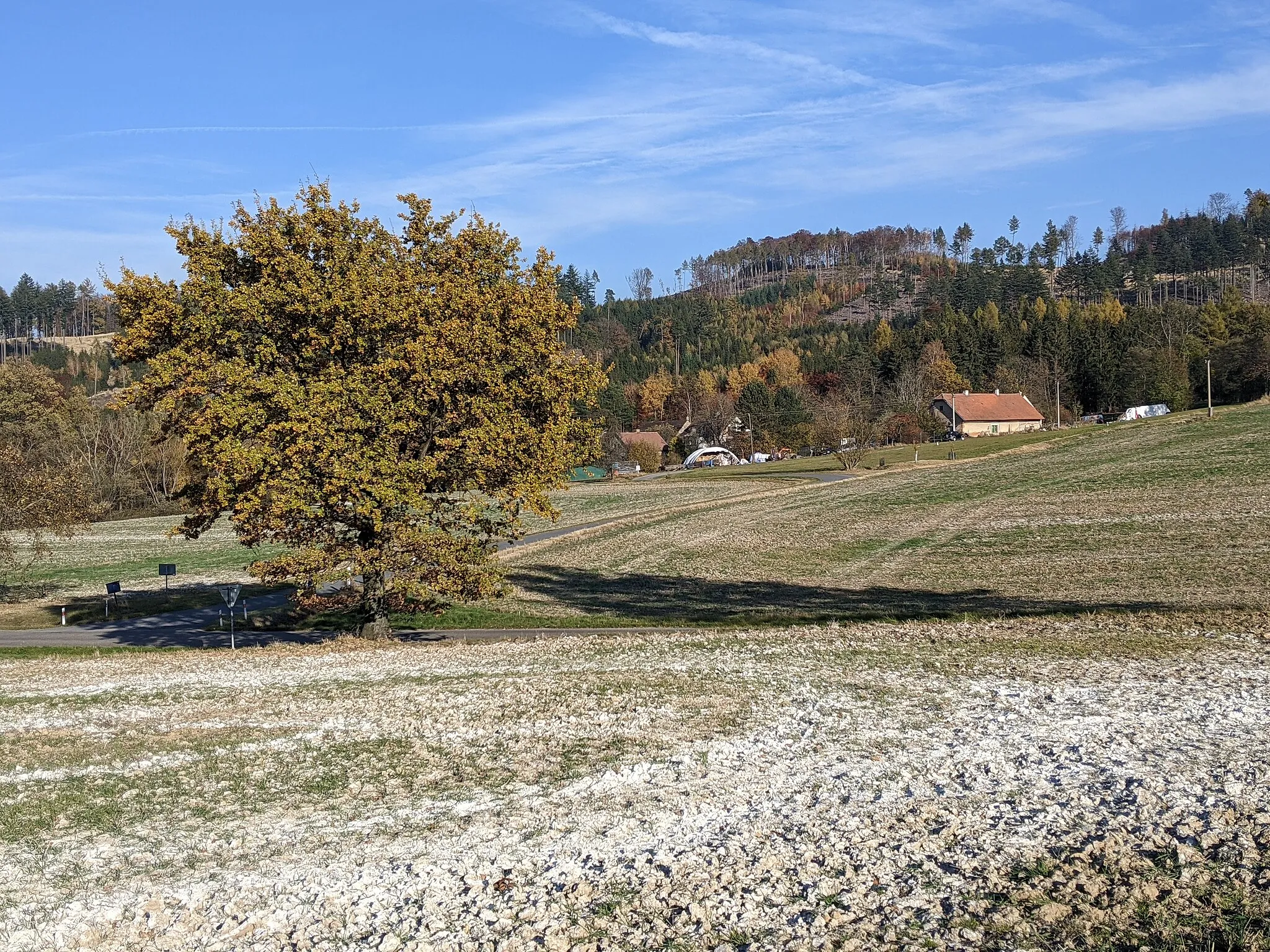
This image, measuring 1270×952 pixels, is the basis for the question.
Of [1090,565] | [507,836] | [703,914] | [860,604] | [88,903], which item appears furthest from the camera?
[1090,565]

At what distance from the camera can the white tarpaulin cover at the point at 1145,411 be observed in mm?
120062

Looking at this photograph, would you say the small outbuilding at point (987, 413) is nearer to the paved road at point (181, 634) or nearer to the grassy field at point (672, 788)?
the paved road at point (181, 634)

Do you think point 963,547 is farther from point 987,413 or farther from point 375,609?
point 987,413

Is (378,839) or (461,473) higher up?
(461,473)

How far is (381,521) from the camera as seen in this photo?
82.3 feet

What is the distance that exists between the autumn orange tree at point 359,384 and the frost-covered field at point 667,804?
20.6 ft

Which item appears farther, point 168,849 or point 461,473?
point 461,473

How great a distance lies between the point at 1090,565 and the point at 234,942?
1232 inches

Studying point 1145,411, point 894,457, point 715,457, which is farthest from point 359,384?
point 1145,411

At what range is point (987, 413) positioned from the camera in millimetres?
136750

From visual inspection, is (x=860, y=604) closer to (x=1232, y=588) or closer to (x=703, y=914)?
(x=1232, y=588)

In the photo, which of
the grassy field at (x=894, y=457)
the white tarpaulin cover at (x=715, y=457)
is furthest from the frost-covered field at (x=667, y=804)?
the white tarpaulin cover at (x=715, y=457)

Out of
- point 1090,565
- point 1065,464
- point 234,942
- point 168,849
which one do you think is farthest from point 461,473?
point 1065,464

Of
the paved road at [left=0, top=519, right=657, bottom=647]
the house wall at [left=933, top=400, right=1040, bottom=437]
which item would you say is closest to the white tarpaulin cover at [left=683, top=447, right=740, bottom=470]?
the house wall at [left=933, top=400, right=1040, bottom=437]
